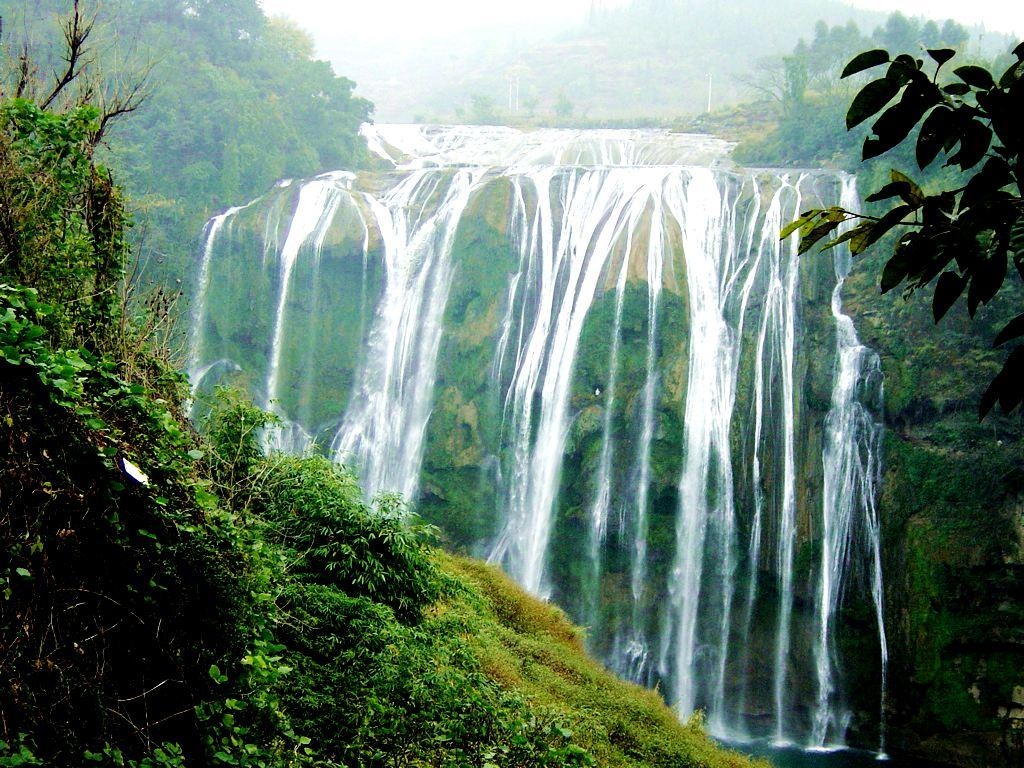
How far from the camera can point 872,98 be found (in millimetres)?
1827

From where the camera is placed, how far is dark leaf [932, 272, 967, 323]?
1.81 m

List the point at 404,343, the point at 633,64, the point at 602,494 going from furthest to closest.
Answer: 1. the point at 633,64
2. the point at 404,343
3. the point at 602,494

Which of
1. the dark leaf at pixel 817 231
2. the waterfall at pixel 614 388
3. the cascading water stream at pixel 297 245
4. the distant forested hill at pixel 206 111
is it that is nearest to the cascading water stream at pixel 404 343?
the waterfall at pixel 614 388

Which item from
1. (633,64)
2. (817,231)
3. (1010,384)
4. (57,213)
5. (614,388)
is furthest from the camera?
(633,64)

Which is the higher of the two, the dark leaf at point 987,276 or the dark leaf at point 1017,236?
the dark leaf at point 1017,236

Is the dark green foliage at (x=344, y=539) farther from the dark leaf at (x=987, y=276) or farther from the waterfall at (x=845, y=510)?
the waterfall at (x=845, y=510)

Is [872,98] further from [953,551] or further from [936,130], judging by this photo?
[953,551]

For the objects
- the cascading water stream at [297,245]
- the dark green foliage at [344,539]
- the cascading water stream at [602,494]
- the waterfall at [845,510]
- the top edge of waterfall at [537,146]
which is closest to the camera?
the dark green foliage at [344,539]

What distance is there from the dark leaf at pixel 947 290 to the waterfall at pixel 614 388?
44.0 feet

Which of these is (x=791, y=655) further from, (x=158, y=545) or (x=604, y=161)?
(x=604, y=161)

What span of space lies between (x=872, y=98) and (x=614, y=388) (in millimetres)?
15280

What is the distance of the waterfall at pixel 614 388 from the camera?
49.0 feet

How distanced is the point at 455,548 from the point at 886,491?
25.5ft

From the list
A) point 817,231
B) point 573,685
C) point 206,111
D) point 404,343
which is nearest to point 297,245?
point 404,343
